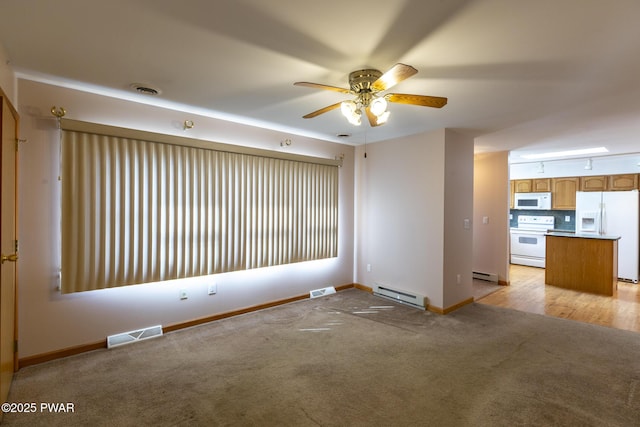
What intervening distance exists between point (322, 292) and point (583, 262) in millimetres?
4481

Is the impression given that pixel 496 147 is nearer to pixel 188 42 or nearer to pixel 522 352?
pixel 522 352

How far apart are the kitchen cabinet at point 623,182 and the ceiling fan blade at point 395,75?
22.2 ft

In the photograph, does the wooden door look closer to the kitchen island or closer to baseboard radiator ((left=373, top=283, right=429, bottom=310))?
baseboard radiator ((left=373, top=283, right=429, bottom=310))

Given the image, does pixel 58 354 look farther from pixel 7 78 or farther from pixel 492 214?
pixel 492 214

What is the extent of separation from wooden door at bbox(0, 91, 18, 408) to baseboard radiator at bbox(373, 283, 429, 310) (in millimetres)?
4085

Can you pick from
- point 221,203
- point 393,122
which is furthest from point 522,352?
point 221,203

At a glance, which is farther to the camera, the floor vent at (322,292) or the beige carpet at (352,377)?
the floor vent at (322,292)

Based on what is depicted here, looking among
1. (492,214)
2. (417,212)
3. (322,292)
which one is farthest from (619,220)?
(322,292)

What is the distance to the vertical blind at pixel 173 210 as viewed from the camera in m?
2.79

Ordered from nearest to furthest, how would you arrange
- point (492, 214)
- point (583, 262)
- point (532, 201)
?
point (583, 262) → point (492, 214) → point (532, 201)

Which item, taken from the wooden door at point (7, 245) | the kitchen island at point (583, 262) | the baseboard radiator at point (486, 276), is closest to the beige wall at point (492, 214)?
the baseboard radiator at point (486, 276)

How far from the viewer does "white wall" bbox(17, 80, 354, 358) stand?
2.60 m

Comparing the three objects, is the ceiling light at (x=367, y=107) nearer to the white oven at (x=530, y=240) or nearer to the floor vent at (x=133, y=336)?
the floor vent at (x=133, y=336)

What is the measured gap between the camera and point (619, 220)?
18.6ft
